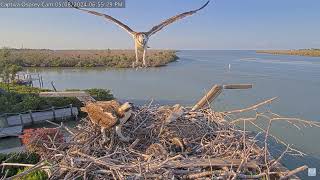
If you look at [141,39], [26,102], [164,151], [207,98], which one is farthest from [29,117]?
[164,151]

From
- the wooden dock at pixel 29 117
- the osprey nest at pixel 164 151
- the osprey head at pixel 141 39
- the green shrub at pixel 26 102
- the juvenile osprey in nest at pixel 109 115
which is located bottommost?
the wooden dock at pixel 29 117

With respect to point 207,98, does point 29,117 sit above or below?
below

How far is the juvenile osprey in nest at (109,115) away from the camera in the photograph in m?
5.12

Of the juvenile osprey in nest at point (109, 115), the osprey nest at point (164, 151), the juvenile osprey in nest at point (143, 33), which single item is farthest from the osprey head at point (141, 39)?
the osprey nest at point (164, 151)

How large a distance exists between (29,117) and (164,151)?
1290 centimetres

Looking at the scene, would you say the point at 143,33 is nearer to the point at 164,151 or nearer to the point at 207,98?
the point at 164,151

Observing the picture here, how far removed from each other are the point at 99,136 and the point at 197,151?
1.44 meters

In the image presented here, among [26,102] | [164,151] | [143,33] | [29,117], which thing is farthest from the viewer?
[26,102]

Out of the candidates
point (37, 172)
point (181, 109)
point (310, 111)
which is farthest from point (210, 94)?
point (310, 111)

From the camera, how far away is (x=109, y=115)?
5.12m

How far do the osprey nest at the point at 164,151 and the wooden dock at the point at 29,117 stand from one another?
1015cm

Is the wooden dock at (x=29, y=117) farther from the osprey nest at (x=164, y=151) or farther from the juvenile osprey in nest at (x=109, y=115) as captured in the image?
the juvenile osprey in nest at (x=109, y=115)

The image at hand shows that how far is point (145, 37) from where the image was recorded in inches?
210

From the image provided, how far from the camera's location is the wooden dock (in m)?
15.3
